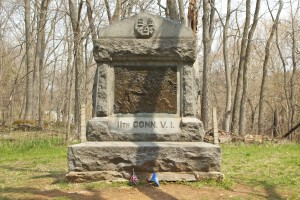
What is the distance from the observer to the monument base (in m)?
6.05

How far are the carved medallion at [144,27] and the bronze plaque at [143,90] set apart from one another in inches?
23.8

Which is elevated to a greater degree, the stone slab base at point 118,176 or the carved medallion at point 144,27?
the carved medallion at point 144,27

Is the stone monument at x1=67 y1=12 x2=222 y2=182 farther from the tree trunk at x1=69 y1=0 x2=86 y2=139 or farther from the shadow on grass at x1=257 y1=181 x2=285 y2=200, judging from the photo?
the tree trunk at x1=69 y1=0 x2=86 y2=139

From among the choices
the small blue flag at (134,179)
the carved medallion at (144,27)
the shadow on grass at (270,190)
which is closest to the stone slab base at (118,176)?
the small blue flag at (134,179)

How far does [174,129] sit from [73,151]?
1789mm

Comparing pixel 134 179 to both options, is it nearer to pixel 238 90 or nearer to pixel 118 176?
pixel 118 176

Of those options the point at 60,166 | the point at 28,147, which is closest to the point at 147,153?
the point at 60,166

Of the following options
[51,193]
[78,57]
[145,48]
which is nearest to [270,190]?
[145,48]

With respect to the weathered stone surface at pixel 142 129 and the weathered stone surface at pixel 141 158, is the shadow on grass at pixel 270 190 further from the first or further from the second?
the weathered stone surface at pixel 142 129

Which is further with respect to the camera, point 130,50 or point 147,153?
point 130,50

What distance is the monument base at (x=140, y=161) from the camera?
19.9ft

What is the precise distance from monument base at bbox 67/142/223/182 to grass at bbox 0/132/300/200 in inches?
6.5

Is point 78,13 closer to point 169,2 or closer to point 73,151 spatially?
point 169,2

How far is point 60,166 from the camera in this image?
873 cm
